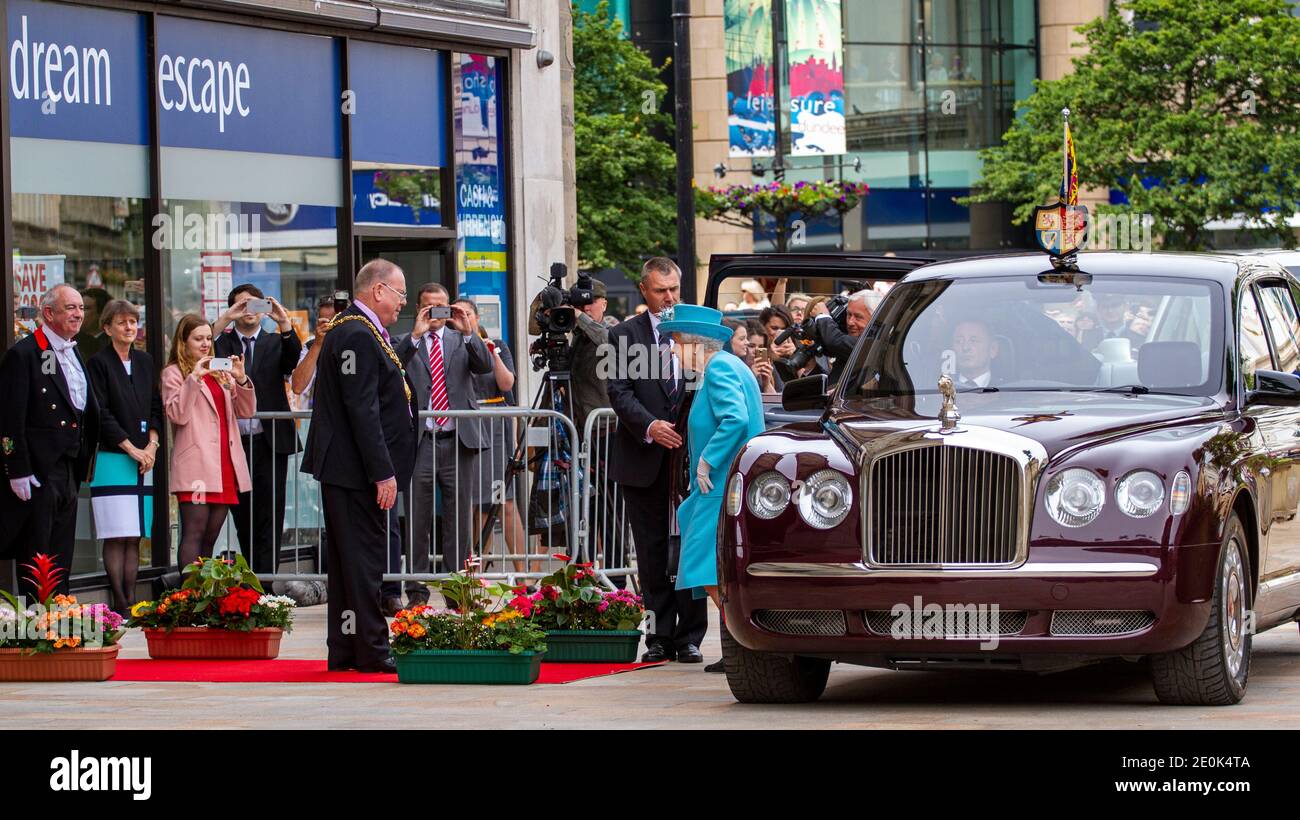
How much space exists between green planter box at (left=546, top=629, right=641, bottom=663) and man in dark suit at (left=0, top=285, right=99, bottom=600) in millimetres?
3239

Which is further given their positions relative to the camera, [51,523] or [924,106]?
[924,106]

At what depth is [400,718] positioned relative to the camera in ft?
30.1

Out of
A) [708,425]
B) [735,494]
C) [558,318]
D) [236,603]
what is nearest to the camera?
[735,494]

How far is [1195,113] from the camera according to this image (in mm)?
46812

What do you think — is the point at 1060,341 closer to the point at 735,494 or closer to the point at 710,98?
the point at 735,494

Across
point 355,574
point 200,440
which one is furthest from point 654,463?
point 200,440

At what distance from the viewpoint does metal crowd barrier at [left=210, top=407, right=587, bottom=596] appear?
48.3 ft

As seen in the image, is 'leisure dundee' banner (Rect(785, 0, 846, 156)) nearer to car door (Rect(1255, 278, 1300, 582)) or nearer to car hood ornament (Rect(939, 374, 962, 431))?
car door (Rect(1255, 278, 1300, 582))

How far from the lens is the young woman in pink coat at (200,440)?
14.9m

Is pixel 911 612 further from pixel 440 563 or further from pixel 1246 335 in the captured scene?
pixel 440 563

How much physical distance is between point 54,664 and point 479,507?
442 cm

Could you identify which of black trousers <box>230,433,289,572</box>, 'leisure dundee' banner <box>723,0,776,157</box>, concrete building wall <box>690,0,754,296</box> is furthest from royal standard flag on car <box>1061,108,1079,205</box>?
'leisure dundee' banner <box>723,0,776,157</box>
